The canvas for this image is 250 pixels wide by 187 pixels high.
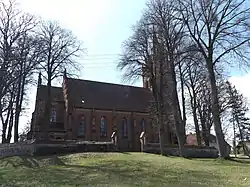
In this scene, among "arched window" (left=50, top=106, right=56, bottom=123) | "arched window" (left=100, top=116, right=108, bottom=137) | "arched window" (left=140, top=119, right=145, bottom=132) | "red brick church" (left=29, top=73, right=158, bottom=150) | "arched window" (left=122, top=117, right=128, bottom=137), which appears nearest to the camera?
"red brick church" (left=29, top=73, right=158, bottom=150)

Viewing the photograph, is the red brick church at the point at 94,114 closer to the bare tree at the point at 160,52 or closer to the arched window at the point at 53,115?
the arched window at the point at 53,115

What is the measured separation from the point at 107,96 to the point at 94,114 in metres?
5.56

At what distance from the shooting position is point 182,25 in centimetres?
2700

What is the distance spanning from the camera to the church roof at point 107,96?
50750mm

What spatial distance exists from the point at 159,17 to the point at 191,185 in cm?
1951

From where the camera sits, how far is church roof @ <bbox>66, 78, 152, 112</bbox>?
5075cm

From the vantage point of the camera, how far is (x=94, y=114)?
4966 cm

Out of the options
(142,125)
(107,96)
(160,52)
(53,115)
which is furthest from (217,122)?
(107,96)

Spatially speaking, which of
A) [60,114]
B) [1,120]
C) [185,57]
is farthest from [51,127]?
[185,57]

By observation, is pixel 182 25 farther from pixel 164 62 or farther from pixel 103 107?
pixel 103 107

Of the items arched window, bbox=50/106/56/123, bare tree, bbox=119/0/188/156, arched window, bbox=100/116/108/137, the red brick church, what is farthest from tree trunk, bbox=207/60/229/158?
arched window, bbox=50/106/56/123

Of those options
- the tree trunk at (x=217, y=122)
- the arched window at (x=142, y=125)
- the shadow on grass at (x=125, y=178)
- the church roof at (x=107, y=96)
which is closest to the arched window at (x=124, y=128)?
the church roof at (x=107, y=96)

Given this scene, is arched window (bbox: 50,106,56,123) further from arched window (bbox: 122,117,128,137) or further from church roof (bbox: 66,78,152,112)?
arched window (bbox: 122,117,128,137)

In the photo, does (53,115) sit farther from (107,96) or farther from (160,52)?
(160,52)
